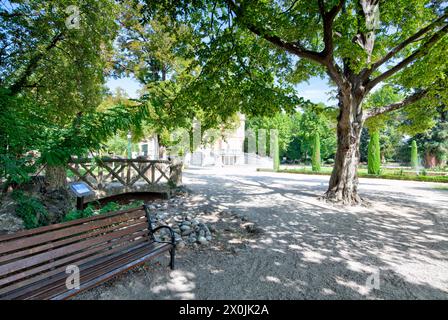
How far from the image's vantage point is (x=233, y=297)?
2750mm

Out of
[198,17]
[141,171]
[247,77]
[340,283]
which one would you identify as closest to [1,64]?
[141,171]

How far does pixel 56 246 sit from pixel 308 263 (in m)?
3.62

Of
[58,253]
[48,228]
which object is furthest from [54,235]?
[58,253]

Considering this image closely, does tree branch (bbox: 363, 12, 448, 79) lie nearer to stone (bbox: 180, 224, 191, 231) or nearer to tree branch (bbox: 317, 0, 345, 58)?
tree branch (bbox: 317, 0, 345, 58)

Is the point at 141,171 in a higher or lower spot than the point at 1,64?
lower

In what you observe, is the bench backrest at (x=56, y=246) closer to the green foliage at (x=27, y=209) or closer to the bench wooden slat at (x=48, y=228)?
the bench wooden slat at (x=48, y=228)

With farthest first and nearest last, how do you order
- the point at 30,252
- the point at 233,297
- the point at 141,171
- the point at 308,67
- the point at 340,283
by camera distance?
the point at 308,67 → the point at 141,171 → the point at 340,283 → the point at 233,297 → the point at 30,252

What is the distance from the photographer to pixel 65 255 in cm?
269

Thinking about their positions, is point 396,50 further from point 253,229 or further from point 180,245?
point 180,245

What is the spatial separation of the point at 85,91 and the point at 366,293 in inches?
393

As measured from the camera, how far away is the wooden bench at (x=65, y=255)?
7.06 feet

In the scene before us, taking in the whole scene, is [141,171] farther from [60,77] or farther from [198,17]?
[198,17]

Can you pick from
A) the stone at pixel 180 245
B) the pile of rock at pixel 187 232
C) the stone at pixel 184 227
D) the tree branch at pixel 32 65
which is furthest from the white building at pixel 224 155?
the stone at pixel 180 245

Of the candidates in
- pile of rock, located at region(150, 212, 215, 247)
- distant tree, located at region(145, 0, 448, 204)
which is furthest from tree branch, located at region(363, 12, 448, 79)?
pile of rock, located at region(150, 212, 215, 247)
